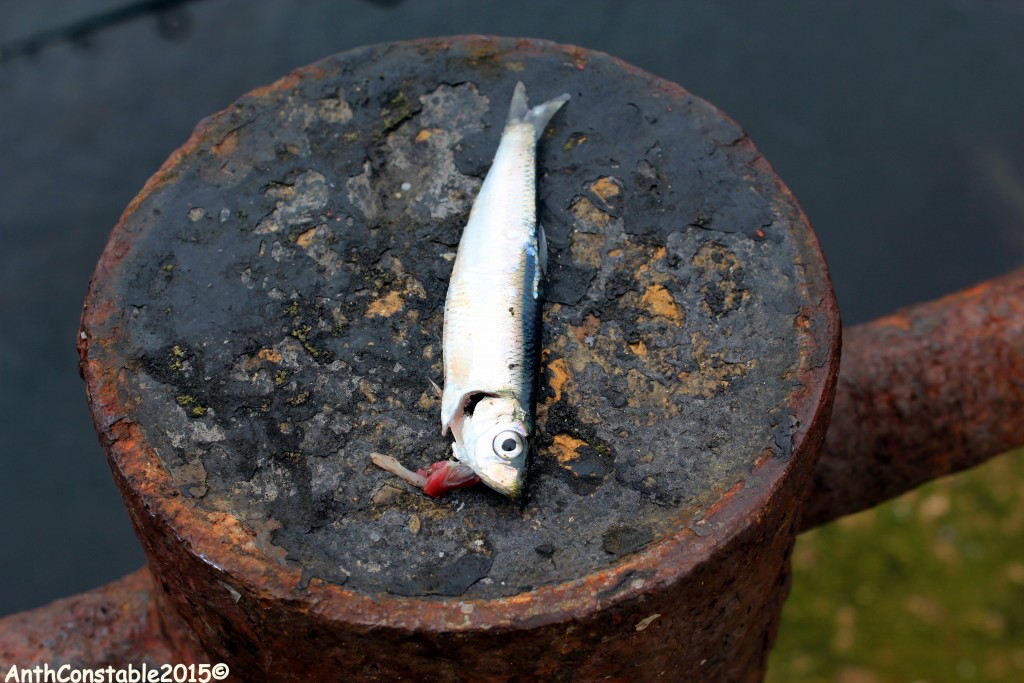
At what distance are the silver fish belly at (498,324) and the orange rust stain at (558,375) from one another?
8 centimetres

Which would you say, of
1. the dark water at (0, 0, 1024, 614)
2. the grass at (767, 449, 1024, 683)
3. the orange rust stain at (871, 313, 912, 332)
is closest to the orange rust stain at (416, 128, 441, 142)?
the orange rust stain at (871, 313, 912, 332)

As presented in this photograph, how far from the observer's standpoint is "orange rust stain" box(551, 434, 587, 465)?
2.25m

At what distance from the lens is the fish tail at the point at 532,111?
111 inches

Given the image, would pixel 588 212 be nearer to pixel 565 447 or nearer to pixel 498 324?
pixel 498 324

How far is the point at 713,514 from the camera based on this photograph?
82.8 inches

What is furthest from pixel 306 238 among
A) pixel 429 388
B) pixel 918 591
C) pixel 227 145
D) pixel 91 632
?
pixel 918 591

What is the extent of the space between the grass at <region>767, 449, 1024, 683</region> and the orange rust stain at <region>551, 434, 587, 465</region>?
3351mm

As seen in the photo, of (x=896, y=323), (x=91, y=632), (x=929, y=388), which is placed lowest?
(x=929, y=388)

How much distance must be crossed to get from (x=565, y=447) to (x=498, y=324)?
34 centimetres

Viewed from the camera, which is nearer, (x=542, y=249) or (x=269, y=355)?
(x=269, y=355)

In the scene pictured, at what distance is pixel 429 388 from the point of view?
2377 mm

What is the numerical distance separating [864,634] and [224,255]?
13.3 feet

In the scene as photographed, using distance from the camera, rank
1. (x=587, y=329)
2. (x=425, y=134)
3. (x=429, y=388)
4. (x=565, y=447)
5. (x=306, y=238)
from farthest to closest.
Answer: (x=425, y=134)
(x=306, y=238)
(x=587, y=329)
(x=429, y=388)
(x=565, y=447)

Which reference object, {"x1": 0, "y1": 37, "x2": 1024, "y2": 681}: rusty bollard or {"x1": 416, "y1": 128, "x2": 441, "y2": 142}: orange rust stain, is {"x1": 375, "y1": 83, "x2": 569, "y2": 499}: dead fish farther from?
{"x1": 416, "y1": 128, "x2": 441, "y2": 142}: orange rust stain
